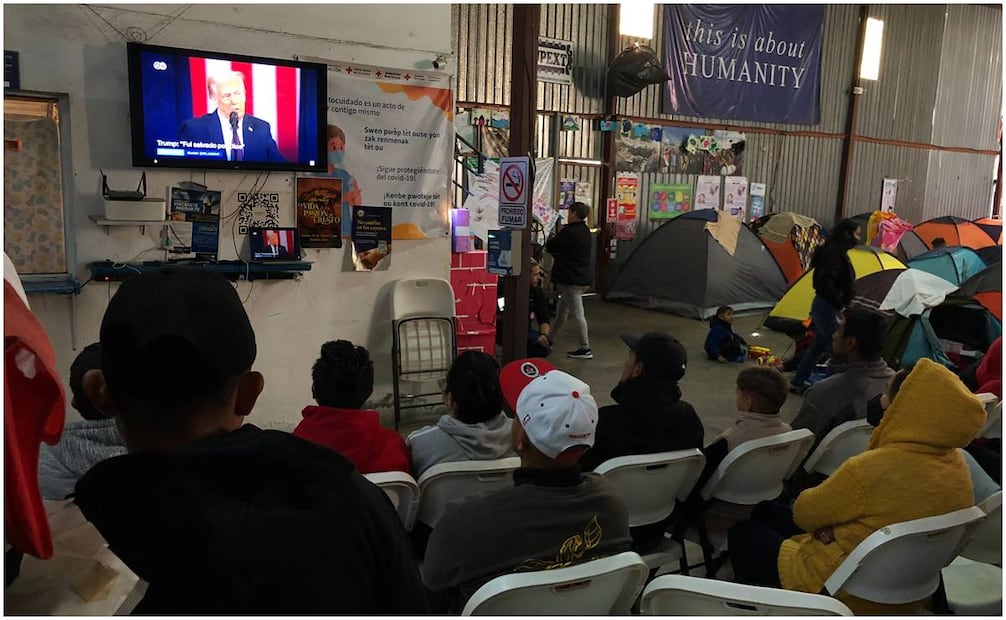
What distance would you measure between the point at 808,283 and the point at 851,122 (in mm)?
6171

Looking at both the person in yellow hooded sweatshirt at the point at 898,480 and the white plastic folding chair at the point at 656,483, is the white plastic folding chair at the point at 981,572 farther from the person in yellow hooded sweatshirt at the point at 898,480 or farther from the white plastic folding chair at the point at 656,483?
the white plastic folding chair at the point at 656,483

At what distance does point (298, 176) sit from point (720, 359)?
424cm

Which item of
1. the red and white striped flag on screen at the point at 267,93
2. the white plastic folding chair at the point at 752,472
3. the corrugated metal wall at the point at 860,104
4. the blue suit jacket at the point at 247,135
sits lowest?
Result: the white plastic folding chair at the point at 752,472

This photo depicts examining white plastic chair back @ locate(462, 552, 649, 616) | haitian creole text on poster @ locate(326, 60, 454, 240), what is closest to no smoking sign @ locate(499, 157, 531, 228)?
haitian creole text on poster @ locate(326, 60, 454, 240)

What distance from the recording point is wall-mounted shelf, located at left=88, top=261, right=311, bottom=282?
388cm

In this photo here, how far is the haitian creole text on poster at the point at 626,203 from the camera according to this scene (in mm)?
10156

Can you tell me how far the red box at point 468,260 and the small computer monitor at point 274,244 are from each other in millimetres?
1369

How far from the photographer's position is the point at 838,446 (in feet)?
9.82

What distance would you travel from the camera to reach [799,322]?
7949mm

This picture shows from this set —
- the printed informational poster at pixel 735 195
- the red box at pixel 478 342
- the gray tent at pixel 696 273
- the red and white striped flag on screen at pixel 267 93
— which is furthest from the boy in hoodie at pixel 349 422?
the printed informational poster at pixel 735 195

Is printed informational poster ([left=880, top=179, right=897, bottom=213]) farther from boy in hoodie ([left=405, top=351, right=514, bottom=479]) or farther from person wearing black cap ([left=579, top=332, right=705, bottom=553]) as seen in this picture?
boy in hoodie ([left=405, top=351, right=514, bottom=479])

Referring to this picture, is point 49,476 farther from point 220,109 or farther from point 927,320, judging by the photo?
point 927,320

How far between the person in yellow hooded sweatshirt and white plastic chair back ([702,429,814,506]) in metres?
0.41

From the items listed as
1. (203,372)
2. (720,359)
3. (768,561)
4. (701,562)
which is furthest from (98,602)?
(720,359)
